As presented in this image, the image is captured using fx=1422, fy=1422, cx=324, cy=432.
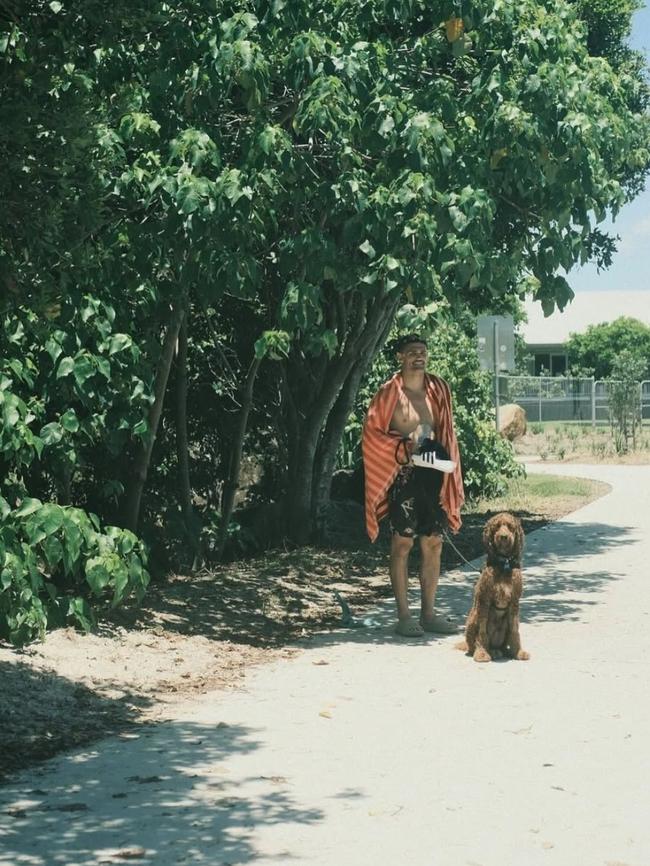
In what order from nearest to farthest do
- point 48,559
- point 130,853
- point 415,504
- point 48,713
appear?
point 130,853 < point 48,559 < point 48,713 < point 415,504

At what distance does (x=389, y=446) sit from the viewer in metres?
9.25

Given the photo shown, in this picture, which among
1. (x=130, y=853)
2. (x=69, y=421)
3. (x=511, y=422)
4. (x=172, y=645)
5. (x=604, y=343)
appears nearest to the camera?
(x=130, y=853)

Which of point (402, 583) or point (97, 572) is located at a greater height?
point (97, 572)

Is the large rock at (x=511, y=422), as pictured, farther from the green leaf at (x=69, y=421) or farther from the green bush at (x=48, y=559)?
the green bush at (x=48, y=559)

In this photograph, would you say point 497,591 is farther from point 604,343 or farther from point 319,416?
point 604,343

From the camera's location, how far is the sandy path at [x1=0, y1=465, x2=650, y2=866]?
16.5 feet

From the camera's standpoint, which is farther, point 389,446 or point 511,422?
point 511,422

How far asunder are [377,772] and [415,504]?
135 inches

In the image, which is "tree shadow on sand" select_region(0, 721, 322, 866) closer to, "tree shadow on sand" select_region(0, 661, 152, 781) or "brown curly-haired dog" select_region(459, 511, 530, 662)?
"tree shadow on sand" select_region(0, 661, 152, 781)

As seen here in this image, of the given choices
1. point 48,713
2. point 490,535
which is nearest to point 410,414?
point 490,535

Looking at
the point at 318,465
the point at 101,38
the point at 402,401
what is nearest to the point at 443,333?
the point at 318,465

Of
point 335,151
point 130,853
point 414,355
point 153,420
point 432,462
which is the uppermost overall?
point 335,151

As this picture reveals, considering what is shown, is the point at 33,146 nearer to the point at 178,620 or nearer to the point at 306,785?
the point at 306,785

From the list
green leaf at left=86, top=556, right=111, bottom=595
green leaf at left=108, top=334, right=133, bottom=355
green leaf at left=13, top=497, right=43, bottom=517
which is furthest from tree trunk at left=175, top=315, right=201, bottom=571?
green leaf at left=13, top=497, right=43, bottom=517
